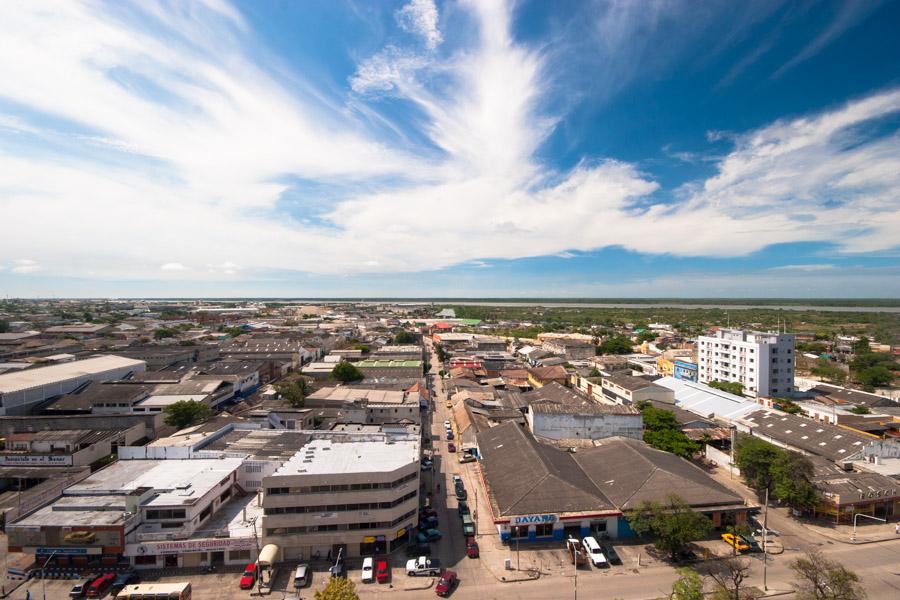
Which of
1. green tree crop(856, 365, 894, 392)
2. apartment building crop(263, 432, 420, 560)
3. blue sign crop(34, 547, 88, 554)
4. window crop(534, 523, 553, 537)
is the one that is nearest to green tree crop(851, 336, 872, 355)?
green tree crop(856, 365, 894, 392)

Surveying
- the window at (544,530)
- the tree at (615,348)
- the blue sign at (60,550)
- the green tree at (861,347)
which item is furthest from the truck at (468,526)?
the green tree at (861,347)

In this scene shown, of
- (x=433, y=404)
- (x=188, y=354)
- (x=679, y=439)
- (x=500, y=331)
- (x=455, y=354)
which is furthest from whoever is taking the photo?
(x=500, y=331)

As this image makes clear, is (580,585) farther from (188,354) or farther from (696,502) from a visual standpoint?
(188,354)

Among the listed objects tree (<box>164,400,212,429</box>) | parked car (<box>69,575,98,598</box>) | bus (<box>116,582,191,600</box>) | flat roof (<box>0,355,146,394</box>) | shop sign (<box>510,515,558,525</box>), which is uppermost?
flat roof (<box>0,355,146,394</box>)

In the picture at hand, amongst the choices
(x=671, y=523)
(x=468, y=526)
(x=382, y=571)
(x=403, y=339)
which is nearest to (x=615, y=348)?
(x=403, y=339)

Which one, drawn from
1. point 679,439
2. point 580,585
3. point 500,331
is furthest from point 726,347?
point 500,331

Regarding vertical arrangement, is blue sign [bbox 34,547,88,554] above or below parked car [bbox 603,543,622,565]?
above

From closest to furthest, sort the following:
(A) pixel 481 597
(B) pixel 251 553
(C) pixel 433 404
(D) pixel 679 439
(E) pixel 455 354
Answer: (A) pixel 481 597 → (B) pixel 251 553 → (D) pixel 679 439 → (C) pixel 433 404 → (E) pixel 455 354

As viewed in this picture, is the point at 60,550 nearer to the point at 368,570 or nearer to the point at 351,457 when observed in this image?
the point at 351,457

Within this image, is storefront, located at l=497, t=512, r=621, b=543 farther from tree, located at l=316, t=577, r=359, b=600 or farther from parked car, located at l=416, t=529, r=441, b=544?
tree, located at l=316, t=577, r=359, b=600
